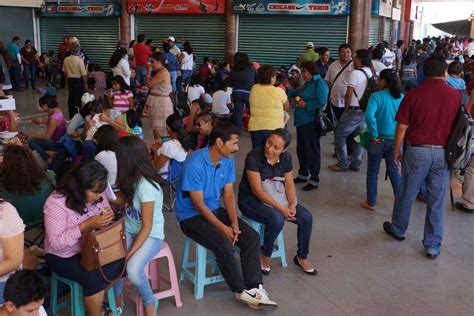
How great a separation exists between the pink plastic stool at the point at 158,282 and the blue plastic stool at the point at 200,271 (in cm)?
15

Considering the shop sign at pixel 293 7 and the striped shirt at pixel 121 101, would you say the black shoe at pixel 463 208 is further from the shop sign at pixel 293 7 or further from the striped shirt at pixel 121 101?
the shop sign at pixel 293 7

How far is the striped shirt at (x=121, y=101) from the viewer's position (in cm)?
691

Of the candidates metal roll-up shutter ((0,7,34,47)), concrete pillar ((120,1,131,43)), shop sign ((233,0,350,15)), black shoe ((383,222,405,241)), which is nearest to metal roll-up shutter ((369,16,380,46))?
shop sign ((233,0,350,15))

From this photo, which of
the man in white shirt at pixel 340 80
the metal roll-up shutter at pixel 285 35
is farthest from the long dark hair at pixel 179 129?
the metal roll-up shutter at pixel 285 35

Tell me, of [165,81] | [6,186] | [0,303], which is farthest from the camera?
[165,81]

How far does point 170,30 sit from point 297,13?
3.74 meters

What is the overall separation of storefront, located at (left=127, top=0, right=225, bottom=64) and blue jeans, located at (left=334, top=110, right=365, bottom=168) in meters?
8.32

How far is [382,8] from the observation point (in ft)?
49.5

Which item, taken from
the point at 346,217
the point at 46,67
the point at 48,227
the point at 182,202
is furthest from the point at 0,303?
the point at 46,67

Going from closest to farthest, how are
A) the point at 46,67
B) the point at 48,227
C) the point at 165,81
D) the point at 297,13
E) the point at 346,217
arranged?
1. the point at 48,227
2. the point at 346,217
3. the point at 165,81
4. the point at 297,13
5. the point at 46,67

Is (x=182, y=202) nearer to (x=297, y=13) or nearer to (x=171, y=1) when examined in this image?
(x=297, y=13)

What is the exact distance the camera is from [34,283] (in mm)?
2271

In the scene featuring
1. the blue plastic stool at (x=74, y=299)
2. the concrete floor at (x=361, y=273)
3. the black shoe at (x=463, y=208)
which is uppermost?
the blue plastic stool at (x=74, y=299)

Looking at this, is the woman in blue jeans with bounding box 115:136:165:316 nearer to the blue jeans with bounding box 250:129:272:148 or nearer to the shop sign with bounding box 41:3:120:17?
the blue jeans with bounding box 250:129:272:148
